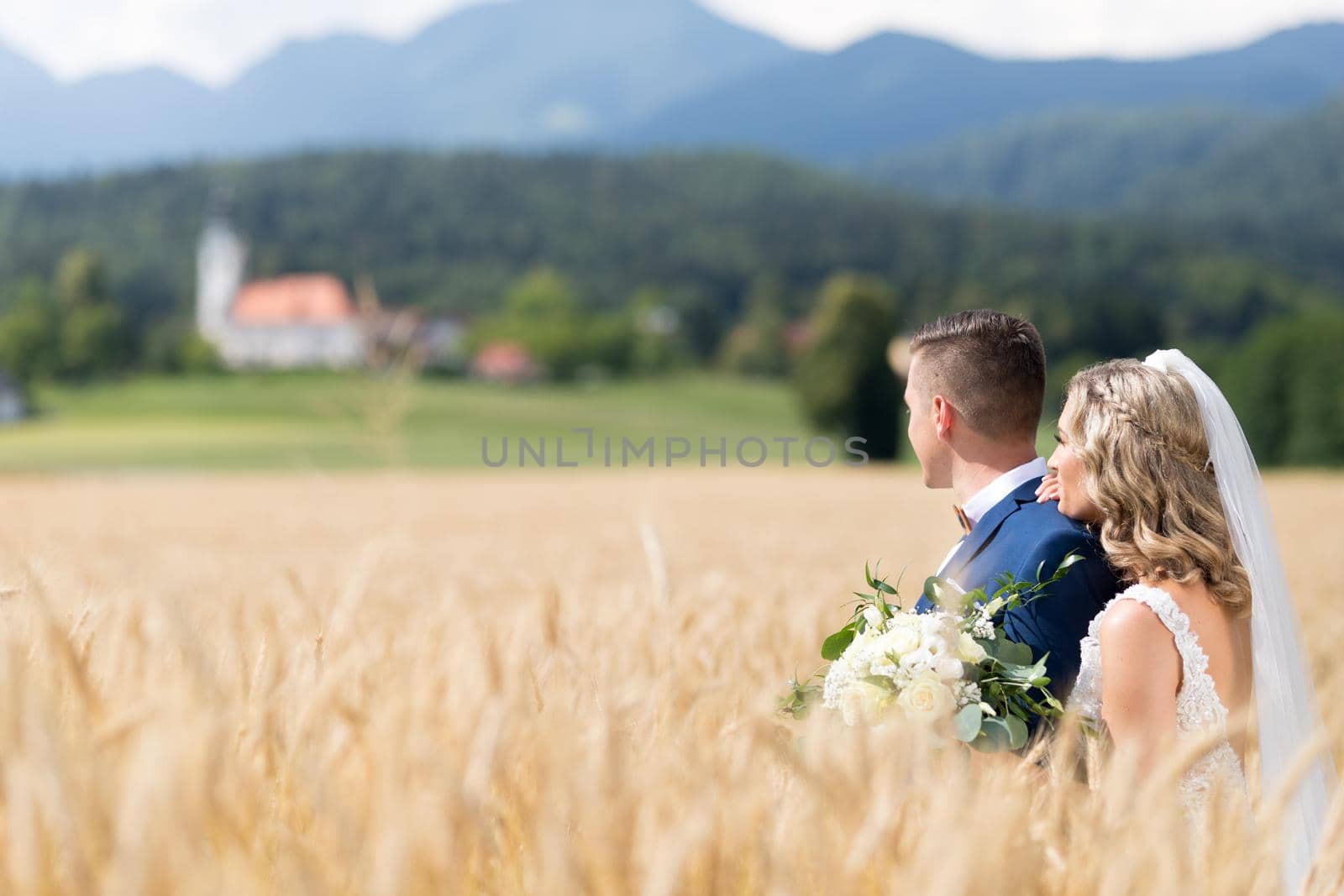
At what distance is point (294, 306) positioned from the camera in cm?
13475

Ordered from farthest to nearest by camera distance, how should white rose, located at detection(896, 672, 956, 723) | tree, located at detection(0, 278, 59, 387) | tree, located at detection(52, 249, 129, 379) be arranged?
tree, located at detection(0, 278, 59, 387) < tree, located at detection(52, 249, 129, 379) < white rose, located at detection(896, 672, 956, 723)

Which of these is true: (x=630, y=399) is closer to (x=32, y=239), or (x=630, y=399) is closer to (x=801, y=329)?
(x=801, y=329)

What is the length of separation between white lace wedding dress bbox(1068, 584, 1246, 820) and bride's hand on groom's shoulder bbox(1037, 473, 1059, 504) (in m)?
0.26

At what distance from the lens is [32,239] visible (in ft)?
442

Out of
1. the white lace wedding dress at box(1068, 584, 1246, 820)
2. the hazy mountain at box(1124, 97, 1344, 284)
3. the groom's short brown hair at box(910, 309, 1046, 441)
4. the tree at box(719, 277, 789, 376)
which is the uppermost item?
the hazy mountain at box(1124, 97, 1344, 284)

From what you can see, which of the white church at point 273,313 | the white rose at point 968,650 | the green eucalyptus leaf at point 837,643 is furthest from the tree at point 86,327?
the white rose at point 968,650

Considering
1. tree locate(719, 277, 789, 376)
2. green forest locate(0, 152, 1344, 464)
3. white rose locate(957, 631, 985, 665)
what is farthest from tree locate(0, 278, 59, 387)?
white rose locate(957, 631, 985, 665)

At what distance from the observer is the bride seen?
2.67 m

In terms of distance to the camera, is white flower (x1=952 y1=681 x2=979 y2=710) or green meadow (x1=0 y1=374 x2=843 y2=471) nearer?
white flower (x1=952 y1=681 x2=979 y2=710)

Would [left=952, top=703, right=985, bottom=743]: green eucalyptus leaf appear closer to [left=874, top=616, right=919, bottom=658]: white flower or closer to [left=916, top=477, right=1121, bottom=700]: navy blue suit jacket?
[left=874, top=616, right=919, bottom=658]: white flower

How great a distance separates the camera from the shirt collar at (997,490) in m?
2.86

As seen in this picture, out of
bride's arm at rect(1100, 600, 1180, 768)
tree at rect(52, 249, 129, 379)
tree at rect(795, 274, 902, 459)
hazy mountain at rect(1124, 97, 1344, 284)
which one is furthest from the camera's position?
hazy mountain at rect(1124, 97, 1344, 284)

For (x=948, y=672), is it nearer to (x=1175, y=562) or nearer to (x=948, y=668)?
(x=948, y=668)

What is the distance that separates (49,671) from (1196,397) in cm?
233
